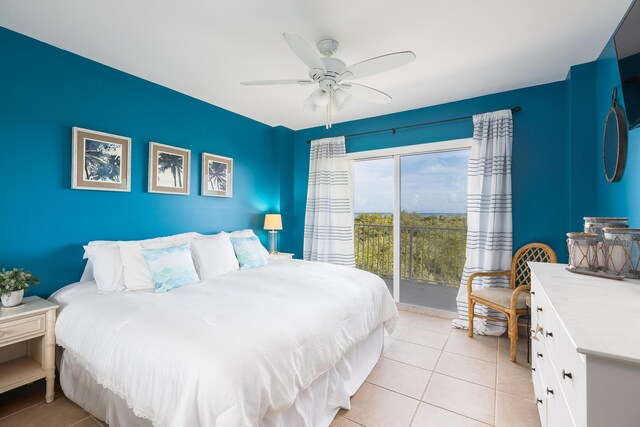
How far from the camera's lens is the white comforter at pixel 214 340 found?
1.22 m

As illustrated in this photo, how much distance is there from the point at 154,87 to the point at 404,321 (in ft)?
12.9

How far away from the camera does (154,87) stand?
123 inches

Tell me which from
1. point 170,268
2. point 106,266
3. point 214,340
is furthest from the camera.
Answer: point 170,268

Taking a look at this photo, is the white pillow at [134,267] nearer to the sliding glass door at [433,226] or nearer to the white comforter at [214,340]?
the white comforter at [214,340]

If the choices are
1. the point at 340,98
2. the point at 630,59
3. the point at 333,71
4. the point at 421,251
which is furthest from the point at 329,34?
the point at 421,251

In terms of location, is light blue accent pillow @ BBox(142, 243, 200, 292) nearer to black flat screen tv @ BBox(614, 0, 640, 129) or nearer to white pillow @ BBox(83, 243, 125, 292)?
white pillow @ BBox(83, 243, 125, 292)

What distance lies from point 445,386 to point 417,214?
229cm

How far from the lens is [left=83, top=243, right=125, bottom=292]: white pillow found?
2.27 meters

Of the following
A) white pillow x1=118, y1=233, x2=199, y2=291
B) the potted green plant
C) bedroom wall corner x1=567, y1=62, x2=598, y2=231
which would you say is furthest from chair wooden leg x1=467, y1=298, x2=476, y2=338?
the potted green plant

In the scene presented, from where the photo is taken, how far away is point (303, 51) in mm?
1839

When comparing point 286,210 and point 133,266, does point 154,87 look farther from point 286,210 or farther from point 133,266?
point 286,210

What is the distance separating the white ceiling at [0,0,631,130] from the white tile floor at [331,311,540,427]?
270 cm

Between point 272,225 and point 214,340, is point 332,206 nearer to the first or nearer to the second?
point 272,225

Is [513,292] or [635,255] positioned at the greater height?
[635,255]
